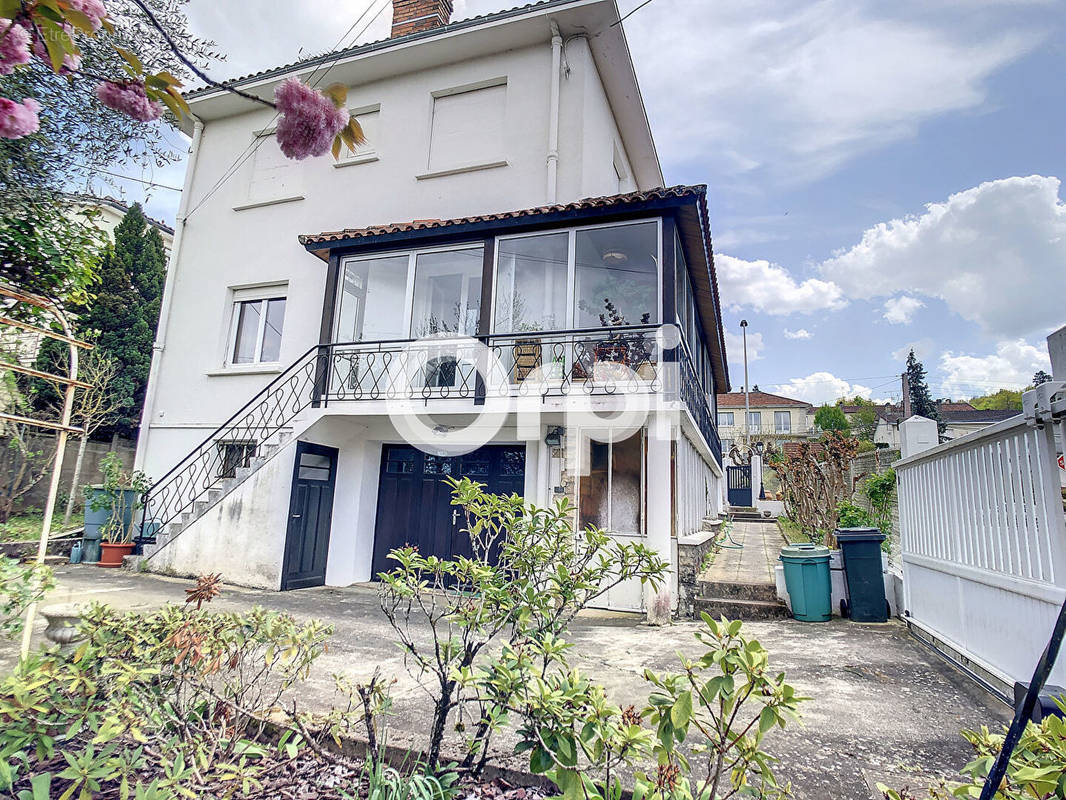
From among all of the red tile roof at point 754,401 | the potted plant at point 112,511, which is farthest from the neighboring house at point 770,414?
the potted plant at point 112,511

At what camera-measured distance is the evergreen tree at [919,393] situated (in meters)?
41.2

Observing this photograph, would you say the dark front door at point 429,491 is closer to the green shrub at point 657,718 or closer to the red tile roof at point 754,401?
the green shrub at point 657,718

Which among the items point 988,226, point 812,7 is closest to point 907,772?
point 812,7

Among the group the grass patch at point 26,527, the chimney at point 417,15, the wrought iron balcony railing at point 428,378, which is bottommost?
the grass patch at point 26,527

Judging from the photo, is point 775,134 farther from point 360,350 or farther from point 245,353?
point 245,353

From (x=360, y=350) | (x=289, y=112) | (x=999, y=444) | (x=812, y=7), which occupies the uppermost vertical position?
(x=812, y=7)

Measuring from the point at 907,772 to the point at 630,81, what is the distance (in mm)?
11180

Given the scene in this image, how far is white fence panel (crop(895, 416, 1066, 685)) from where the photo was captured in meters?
3.25

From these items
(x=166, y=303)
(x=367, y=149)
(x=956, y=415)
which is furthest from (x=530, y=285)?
(x=956, y=415)

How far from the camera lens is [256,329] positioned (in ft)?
35.4

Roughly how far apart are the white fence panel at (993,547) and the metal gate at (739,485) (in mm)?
17930

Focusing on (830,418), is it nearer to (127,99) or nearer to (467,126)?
(467,126)

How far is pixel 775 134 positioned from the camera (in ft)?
29.8

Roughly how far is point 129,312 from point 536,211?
11869mm
